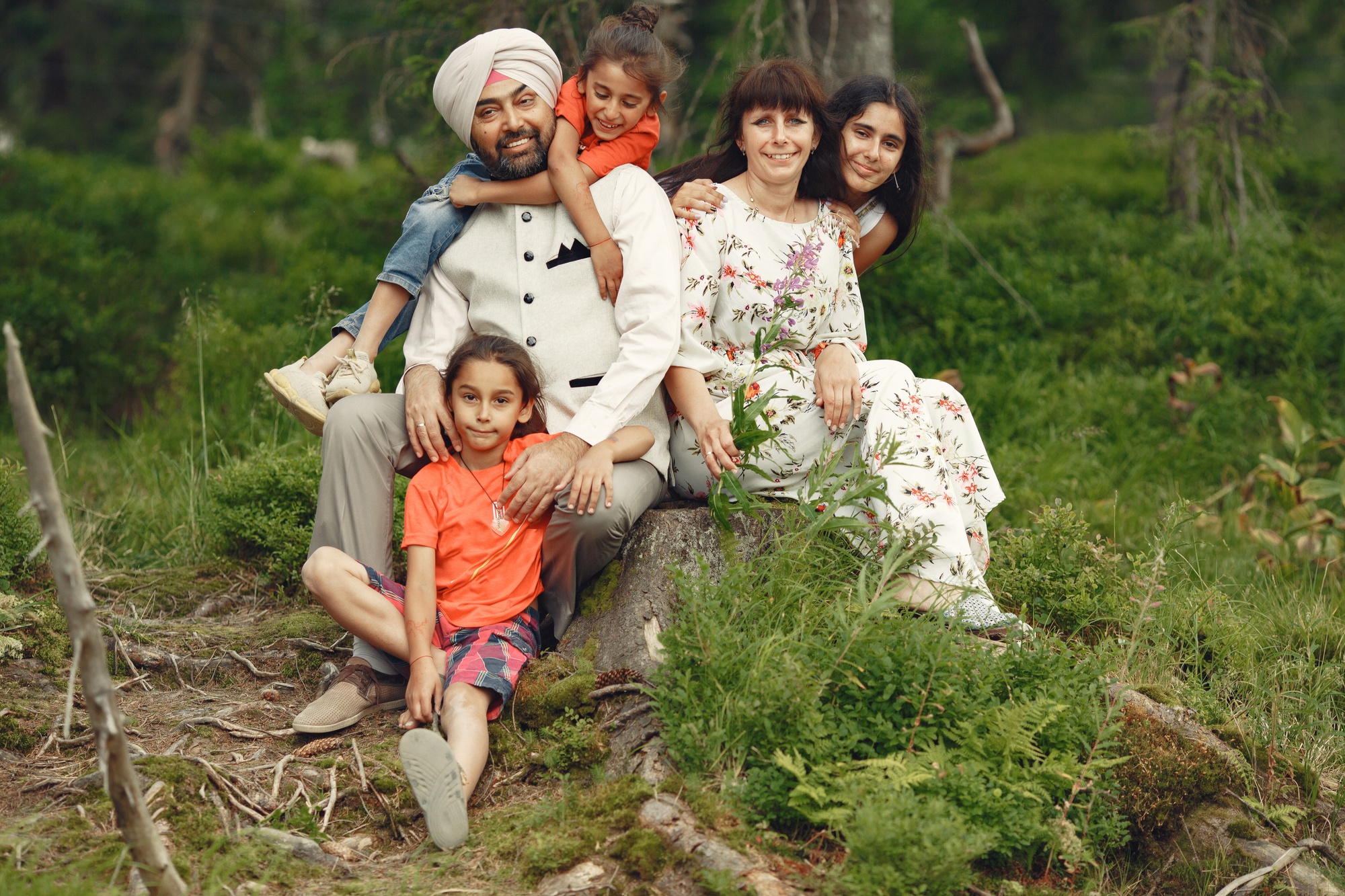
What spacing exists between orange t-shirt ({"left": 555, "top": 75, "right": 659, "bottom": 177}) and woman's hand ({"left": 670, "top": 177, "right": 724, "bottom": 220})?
0.17 m

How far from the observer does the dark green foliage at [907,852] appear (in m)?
2.24

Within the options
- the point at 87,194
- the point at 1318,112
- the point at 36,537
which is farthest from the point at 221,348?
the point at 1318,112

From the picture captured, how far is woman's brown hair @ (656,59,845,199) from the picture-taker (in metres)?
3.35

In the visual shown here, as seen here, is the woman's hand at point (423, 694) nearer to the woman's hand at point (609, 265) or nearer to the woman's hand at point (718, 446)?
the woman's hand at point (718, 446)

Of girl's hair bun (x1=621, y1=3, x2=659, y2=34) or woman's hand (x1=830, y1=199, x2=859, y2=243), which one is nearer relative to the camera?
girl's hair bun (x1=621, y1=3, x2=659, y2=34)

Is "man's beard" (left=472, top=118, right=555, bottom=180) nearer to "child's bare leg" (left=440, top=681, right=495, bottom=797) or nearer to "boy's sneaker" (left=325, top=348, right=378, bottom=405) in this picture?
"boy's sneaker" (left=325, top=348, right=378, bottom=405)

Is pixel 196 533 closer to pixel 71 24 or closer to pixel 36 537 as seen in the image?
pixel 36 537

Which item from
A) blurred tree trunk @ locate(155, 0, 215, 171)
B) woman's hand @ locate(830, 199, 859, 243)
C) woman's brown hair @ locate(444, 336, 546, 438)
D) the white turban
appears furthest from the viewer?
blurred tree trunk @ locate(155, 0, 215, 171)

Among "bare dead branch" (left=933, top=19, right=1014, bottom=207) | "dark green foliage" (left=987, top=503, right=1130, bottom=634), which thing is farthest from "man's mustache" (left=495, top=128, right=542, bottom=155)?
"bare dead branch" (left=933, top=19, right=1014, bottom=207)

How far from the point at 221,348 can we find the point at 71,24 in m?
15.9

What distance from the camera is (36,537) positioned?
153 inches

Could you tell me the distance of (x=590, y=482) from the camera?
2996 mm

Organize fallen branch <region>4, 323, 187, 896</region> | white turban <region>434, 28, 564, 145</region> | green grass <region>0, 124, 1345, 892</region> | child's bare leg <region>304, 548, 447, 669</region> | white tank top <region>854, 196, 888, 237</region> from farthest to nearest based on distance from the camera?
white tank top <region>854, 196, 888, 237</region> < white turban <region>434, 28, 564, 145</region> < child's bare leg <region>304, 548, 447, 669</region> < green grass <region>0, 124, 1345, 892</region> < fallen branch <region>4, 323, 187, 896</region>

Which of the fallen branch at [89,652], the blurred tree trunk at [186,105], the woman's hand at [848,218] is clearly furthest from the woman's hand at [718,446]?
the blurred tree trunk at [186,105]
